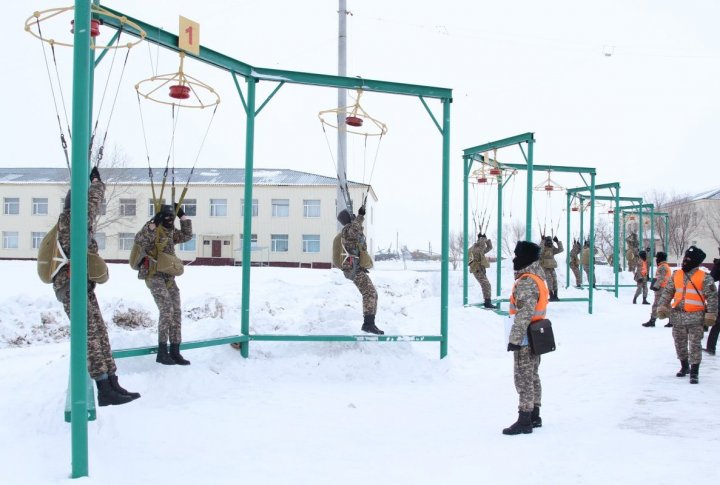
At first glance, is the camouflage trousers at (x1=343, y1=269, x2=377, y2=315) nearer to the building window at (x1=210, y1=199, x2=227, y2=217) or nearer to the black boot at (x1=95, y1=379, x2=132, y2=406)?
the black boot at (x1=95, y1=379, x2=132, y2=406)

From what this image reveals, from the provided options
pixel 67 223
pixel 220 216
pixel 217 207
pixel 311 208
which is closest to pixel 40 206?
pixel 217 207

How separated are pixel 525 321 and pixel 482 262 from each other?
9018 millimetres

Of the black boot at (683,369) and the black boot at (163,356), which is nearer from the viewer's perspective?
the black boot at (163,356)

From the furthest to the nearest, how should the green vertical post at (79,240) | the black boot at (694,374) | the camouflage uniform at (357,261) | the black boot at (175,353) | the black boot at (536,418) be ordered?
the camouflage uniform at (357,261)
the black boot at (694,374)
the black boot at (175,353)
the black boot at (536,418)
the green vertical post at (79,240)

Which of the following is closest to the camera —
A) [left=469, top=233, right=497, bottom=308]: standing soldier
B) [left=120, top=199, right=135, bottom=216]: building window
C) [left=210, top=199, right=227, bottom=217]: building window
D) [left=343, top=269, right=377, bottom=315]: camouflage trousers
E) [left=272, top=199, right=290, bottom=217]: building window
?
[left=343, top=269, right=377, bottom=315]: camouflage trousers

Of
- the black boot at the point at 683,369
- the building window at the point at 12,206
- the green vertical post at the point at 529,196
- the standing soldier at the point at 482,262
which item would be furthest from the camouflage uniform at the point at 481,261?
the building window at the point at 12,206

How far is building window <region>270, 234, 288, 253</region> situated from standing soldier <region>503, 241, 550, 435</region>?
39.2 m

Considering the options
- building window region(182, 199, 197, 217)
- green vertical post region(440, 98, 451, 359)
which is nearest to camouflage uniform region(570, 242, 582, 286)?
green vertical post region(440, 98, 451, 359)

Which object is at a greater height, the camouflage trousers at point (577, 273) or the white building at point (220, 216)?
the white building at point (220, 216)

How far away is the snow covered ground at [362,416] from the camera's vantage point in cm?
452

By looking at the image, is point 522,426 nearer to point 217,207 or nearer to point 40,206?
point 217,207

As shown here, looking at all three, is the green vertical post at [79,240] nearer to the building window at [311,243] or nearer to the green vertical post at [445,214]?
the green vertical post at [445,214]

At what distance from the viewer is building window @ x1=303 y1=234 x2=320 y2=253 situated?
44344 millimetres

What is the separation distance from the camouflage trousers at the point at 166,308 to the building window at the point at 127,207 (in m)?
37.9
